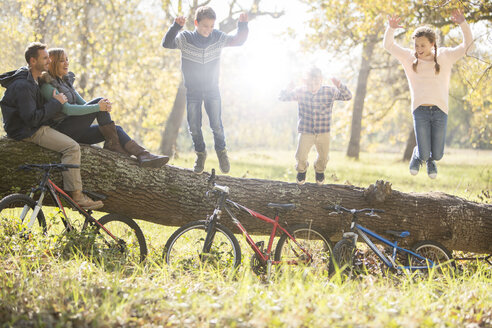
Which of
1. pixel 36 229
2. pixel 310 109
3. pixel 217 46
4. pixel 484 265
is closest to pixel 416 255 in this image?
pixel 484 265

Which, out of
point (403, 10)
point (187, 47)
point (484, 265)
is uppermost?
point (403, 10)

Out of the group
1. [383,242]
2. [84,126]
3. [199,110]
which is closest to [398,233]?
[383,242]

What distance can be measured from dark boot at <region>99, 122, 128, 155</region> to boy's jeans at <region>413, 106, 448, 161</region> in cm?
421

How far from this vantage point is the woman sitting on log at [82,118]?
218 inches

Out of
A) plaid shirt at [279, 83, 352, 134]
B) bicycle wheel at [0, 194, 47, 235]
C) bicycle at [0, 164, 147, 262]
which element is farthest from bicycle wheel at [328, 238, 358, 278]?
bicycle wheel at [0, 194, 47, 235]

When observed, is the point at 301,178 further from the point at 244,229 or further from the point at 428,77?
the point at 428,77

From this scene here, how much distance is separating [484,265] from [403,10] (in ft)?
17.9

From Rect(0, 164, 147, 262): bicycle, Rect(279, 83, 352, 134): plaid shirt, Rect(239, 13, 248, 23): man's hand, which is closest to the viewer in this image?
Rect(0, 164, 147, 262): bicycle

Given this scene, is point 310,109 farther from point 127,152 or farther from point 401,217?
point 127,152

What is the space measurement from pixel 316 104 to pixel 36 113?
12.1ft

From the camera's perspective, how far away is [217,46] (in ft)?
20.3

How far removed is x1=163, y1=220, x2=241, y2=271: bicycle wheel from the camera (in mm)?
5191

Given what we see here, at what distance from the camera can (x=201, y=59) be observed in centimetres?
615

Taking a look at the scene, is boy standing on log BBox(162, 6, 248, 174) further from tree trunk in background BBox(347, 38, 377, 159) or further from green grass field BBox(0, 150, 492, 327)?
tree trunk in background BBox(347, 38, 377, 159)
